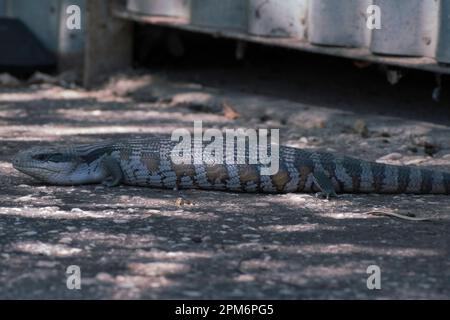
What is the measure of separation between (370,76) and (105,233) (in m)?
5.99

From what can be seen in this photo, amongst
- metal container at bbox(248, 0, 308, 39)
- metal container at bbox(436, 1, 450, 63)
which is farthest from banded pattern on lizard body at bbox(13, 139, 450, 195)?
metal container at bbox(248, 0, 308, 39)

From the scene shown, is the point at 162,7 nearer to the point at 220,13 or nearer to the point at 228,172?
the point at 220,13

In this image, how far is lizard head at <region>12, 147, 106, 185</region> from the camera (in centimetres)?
716

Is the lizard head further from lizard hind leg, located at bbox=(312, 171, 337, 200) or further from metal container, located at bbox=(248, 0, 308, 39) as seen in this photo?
metal container, located at bbox=(248, 0, 308, 39)

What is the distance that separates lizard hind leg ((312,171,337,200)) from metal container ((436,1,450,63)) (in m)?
1.96

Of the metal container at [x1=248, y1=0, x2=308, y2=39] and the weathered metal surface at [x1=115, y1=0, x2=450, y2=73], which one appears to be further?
the metal container at [x1=248, y1=0, x2=308, y2=39]

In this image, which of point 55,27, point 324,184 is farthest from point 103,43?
point 324,184

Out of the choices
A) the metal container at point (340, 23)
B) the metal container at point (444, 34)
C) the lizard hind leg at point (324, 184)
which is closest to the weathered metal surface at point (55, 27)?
the metal container at point (340, 23)

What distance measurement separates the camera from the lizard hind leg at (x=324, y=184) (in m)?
7.06

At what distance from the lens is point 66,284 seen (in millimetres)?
5098

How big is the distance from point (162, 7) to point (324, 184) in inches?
189

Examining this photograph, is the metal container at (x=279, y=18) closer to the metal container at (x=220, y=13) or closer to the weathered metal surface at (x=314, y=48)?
the weathered metal surface at (x=314, y=48)

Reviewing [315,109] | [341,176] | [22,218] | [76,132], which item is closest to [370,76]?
[315,109]

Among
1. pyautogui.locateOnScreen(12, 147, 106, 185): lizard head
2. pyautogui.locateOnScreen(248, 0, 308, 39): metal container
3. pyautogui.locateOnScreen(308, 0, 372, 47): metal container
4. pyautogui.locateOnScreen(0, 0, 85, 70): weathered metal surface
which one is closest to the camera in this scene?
pyautogui.locateOnScreen(12, 147, 106, 185): lizard head
